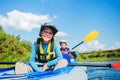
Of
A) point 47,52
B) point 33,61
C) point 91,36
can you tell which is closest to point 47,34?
point 47,52

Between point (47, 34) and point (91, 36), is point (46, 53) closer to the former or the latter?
point (47, 34)

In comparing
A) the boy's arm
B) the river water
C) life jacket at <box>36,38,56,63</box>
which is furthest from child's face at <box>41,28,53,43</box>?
the river water

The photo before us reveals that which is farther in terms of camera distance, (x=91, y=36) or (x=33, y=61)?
(x=91, y=36)

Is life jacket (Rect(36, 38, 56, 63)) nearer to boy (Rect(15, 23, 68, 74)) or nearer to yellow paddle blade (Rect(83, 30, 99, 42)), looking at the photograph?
boy (Rect(15, 23, 68, 74))

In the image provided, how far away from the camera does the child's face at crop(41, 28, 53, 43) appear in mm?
4699

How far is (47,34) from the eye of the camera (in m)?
4.71

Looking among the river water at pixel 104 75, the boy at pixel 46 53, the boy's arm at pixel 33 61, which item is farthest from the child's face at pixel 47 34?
the river water at pixel 104 75

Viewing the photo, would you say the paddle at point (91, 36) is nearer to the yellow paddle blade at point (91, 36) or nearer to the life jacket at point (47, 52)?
the yellow paddle blade at point (91, 36)

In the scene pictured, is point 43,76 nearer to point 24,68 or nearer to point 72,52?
point 24,68

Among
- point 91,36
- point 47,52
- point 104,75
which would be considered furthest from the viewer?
point 104,75

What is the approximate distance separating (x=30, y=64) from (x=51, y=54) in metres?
0.41

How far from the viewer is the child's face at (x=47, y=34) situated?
4.70 metres

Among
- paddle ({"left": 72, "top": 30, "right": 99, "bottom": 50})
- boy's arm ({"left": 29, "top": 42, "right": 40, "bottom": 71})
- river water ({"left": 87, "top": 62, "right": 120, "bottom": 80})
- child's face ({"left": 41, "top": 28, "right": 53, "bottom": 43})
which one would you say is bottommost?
river water ({"left": 87, "top": 62, "right": 120, "bottom": 80})

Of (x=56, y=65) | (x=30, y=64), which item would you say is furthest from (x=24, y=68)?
(x=56, y=65)
